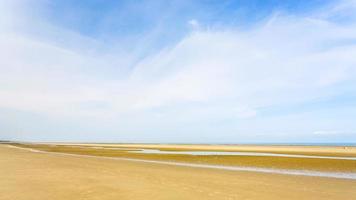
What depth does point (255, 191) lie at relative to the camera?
11.4 m

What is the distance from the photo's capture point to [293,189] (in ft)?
40.1

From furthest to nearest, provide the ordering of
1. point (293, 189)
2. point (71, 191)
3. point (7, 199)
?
point (293, 189) < point (71, 191) < point (7, 199)

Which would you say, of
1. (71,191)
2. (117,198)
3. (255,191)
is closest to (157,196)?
(117,198)

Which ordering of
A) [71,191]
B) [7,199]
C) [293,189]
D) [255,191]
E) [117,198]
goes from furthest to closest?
[293,189], [255,191], [71,191], [117,198], [7,199]

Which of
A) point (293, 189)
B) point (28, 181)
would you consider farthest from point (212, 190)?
point (28, 181)

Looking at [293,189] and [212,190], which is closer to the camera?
[212,190]

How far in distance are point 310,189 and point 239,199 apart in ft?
15.3

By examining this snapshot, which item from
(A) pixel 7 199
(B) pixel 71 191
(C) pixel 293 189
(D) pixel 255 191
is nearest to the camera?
(A) pixel 7 199

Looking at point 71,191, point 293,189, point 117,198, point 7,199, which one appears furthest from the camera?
point 293,189

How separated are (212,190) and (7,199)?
7.66 meters

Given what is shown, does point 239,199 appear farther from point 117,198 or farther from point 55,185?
point 55,185

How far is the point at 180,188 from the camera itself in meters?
11.8

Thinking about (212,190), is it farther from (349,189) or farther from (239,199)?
(349,189)

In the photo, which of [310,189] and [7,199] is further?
[310,189]
